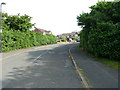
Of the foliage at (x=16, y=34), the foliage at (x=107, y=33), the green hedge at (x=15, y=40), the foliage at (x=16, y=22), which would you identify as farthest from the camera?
the foliage at (x=16, y=22)

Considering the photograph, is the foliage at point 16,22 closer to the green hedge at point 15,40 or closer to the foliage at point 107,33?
the green hedge at point 15,40

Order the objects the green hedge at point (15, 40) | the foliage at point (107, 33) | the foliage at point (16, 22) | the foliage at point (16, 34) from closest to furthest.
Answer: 1. the foliage at point (107, 33)
2. the green hedge at point (15, 40)
3. the foliage at point (16, 34)
4. the foliage at point (16, 22)

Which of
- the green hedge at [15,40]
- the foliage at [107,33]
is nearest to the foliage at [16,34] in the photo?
Result: the green hedge at [15,40]

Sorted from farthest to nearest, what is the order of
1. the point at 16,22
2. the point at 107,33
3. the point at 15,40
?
the point at 16,22 < the point at 15,40 < the point at 107,33

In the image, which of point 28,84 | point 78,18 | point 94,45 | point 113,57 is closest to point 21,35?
point 78,18

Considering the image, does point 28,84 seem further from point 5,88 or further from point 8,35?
point 8,35

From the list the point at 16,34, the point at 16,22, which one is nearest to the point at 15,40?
the point at 16,34

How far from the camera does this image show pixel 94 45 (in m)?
14.0

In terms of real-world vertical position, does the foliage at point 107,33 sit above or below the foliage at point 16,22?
below

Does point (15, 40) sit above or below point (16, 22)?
below

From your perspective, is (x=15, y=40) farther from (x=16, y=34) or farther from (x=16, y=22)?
(x=16, y=22)

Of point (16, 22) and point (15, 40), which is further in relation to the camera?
point (16, 22)

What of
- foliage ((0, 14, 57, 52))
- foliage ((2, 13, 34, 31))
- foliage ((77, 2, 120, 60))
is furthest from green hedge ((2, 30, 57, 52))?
foliage ((77, 2, 120, 60))

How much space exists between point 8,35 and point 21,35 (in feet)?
22.5
